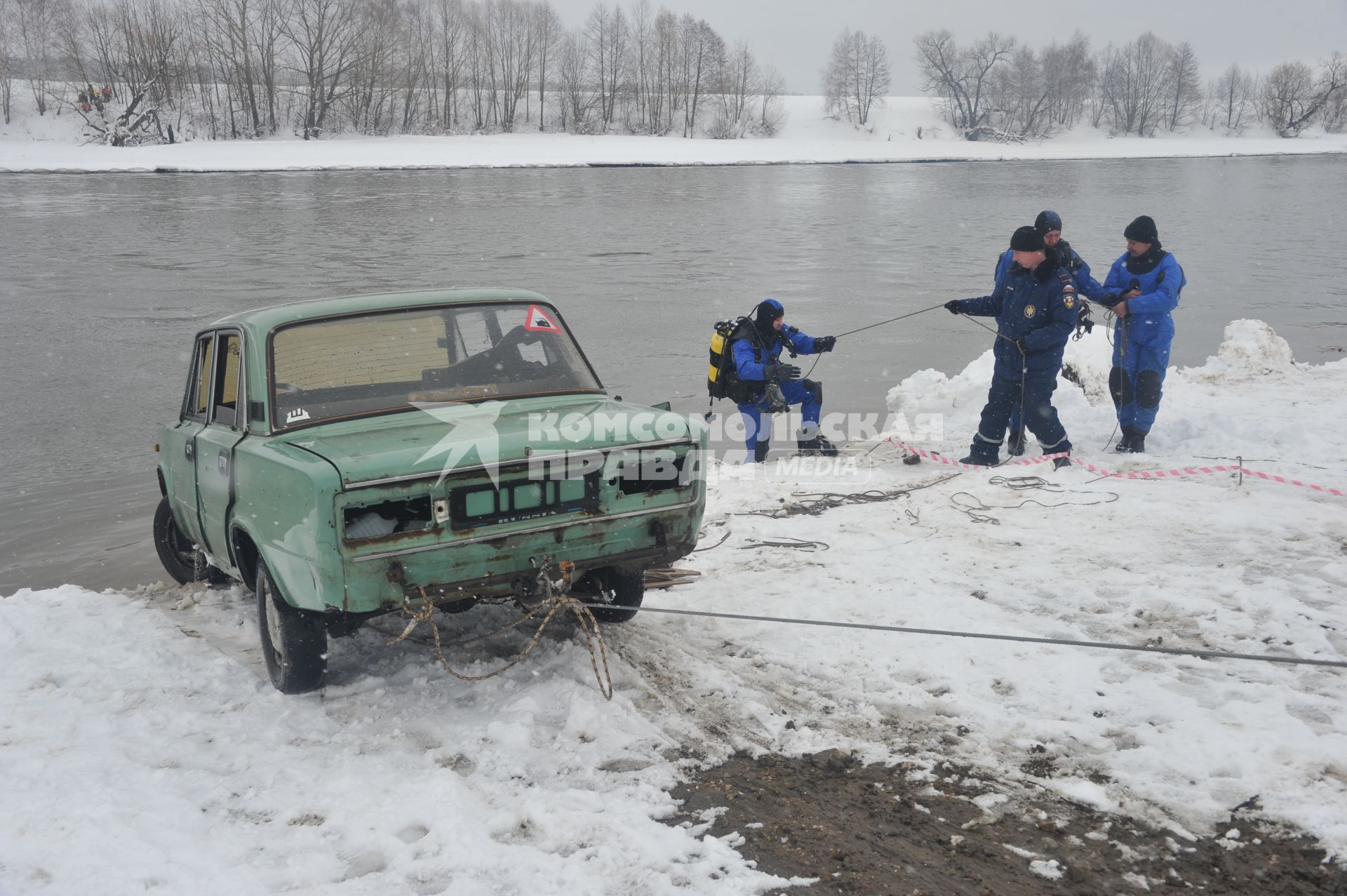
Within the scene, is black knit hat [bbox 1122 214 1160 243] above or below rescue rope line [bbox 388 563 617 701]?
above

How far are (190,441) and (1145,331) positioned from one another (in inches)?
282

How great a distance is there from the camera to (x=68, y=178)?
4756cm

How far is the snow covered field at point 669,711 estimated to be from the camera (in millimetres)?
3328

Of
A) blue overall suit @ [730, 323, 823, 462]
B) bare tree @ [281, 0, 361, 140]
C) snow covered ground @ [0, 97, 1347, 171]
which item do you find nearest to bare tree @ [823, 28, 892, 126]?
snow covered ground @ [0, 97, 1347, 171]

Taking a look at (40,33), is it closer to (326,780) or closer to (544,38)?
(544,38)

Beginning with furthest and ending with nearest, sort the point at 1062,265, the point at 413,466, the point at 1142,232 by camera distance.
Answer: the point at 1142,232 < the point at 1062,265 < the point at 413,466

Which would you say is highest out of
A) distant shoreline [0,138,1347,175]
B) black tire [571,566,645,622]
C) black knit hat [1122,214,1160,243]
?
distant shoreline [0,138,1347,175]

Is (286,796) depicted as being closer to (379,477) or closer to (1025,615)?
(379,477)

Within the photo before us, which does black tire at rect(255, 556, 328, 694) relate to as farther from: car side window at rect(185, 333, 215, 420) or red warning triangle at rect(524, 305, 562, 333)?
red warning triangle at rect(524, 305, 562, 333)

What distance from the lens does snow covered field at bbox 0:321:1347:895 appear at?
3.33 meters

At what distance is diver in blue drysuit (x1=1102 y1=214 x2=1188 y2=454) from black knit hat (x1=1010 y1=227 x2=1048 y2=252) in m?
0.93

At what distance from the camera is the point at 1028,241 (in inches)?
312

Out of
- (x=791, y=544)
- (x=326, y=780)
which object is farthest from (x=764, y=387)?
(x=326, y=780)

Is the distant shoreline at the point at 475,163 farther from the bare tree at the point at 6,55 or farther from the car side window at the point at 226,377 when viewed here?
the car side window at the point at 226,377
